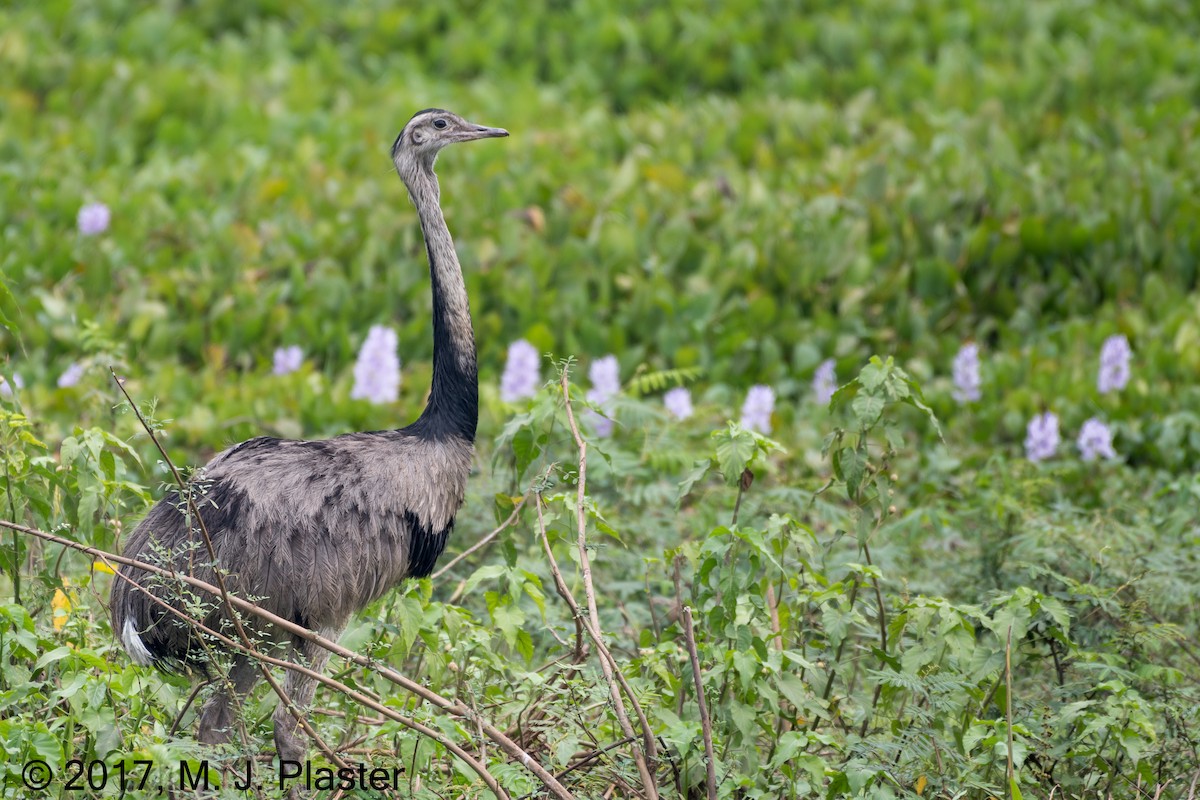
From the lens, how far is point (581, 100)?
1107cm

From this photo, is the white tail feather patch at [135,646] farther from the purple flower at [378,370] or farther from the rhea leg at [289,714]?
the purple flower at [378,370]

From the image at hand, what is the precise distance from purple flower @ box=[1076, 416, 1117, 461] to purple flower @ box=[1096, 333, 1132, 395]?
568 mm

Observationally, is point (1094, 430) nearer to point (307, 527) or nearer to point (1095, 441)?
point (1095, 441)

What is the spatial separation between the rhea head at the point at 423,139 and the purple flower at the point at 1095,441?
323 centimetres

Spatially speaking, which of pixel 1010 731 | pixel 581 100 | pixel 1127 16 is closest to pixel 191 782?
pixel 1010 731

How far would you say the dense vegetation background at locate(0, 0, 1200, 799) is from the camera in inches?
155

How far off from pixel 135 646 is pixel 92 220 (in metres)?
4.68

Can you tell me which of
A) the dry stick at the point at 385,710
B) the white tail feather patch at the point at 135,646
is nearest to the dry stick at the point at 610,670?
the dry stick at the point at 385,710

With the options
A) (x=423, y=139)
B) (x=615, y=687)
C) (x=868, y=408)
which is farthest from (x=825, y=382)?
(x=615, y=687)

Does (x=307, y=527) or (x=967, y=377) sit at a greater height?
(x=307, y=527)

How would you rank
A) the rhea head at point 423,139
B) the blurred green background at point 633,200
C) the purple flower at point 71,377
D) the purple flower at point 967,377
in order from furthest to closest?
the blurred green background at point 633,200
the purple flower at point 967,377
the purple flower at point 71,377
the rhea head at point 423,139

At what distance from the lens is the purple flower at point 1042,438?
6859mm

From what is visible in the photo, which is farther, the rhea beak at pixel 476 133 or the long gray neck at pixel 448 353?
the rhea beak at pixel 476 133

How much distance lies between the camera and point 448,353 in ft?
15.3
